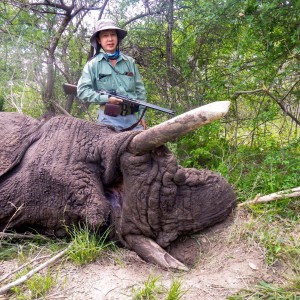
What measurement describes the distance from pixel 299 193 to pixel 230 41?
2954mm

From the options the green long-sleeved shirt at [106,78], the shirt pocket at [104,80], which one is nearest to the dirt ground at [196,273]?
the green long-sleeved shirt at [106,78]

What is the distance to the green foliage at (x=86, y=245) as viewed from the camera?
321cm

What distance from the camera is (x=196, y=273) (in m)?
3.08

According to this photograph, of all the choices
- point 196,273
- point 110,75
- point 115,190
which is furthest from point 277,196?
point 110,75

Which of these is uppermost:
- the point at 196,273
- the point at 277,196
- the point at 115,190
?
the point at 115,190

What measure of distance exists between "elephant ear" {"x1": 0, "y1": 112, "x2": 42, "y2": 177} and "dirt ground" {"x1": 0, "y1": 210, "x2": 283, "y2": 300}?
3.31ft

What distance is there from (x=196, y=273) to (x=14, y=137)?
2.23m

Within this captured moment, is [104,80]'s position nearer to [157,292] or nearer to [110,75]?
[110,75]

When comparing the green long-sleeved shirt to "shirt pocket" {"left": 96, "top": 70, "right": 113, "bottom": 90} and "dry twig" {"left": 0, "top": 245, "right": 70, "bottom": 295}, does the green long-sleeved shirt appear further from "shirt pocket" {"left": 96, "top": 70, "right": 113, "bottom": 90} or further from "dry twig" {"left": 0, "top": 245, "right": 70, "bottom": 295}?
"dry twig" {"left": 0, "top": 245, "right": 70, "bottom": 295}

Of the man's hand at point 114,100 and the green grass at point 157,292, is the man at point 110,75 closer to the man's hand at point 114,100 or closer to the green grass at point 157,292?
the man's hand at point 114,100

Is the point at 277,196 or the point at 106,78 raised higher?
the point at 106,78

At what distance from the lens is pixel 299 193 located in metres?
3.83

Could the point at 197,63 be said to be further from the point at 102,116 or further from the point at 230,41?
the point at 102,116

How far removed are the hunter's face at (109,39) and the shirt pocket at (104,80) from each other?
30 centimetres
